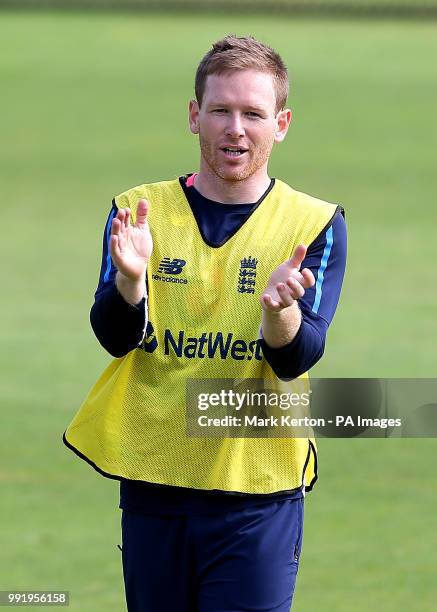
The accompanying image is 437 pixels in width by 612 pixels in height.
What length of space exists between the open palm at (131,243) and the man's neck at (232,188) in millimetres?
261

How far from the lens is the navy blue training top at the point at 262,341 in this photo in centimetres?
407

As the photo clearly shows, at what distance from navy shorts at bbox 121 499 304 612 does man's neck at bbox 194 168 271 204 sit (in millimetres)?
858

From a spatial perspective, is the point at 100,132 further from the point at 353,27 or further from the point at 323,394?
the point at 323,394

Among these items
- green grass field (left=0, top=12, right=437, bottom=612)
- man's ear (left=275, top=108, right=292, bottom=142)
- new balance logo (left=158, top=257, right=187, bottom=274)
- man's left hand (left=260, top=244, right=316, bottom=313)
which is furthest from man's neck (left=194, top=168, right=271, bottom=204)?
green grass field (left=0, top=12, right=437, bottom=612)

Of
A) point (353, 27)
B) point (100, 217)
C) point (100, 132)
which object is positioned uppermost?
point (353, 27)

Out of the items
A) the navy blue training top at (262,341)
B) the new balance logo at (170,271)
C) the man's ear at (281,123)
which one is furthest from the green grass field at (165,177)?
the man's ear at (281,123)

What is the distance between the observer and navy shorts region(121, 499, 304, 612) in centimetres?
419

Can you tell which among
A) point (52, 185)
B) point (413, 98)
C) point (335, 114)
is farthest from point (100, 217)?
point (413, 98)

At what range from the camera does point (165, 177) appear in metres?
20.3

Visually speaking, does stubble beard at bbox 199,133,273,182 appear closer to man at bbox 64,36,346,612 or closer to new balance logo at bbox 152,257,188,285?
man at bbox 64,36,346,612

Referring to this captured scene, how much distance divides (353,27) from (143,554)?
34.5 meters

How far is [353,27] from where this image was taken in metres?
37.8

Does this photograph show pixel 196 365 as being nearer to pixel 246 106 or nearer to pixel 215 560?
pixel 215 560

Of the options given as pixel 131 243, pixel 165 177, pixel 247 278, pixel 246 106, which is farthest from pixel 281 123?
pixel 165 177
